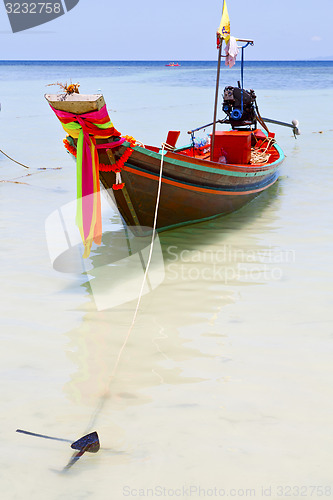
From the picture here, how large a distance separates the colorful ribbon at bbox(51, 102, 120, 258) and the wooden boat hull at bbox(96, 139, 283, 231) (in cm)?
22

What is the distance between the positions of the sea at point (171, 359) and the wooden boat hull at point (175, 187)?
0.28 m

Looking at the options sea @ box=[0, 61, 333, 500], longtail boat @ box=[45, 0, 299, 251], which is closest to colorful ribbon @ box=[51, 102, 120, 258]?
longtail boat @ box=[45, 0, 299, 251]

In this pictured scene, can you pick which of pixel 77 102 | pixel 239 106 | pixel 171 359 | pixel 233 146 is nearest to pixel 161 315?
pixel 171 359

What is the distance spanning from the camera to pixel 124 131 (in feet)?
65.0

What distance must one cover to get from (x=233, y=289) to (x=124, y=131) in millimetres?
15253

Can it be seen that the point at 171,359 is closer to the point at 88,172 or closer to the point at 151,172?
the point at 88,172

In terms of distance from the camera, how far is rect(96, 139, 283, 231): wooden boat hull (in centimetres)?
624

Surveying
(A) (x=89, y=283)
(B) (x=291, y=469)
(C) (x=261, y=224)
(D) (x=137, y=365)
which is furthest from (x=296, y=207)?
(B) (x=291, y=469)

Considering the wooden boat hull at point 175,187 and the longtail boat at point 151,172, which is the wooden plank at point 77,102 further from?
the wooden boat hull at point 175,187

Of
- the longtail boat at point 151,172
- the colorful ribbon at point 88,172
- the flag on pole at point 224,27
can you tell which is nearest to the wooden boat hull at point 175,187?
the longtail boat at point 151,172

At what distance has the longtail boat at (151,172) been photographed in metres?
5.61

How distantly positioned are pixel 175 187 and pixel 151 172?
511mm

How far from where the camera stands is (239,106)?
10406mm

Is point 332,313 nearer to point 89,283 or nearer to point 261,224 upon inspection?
point 89,283
